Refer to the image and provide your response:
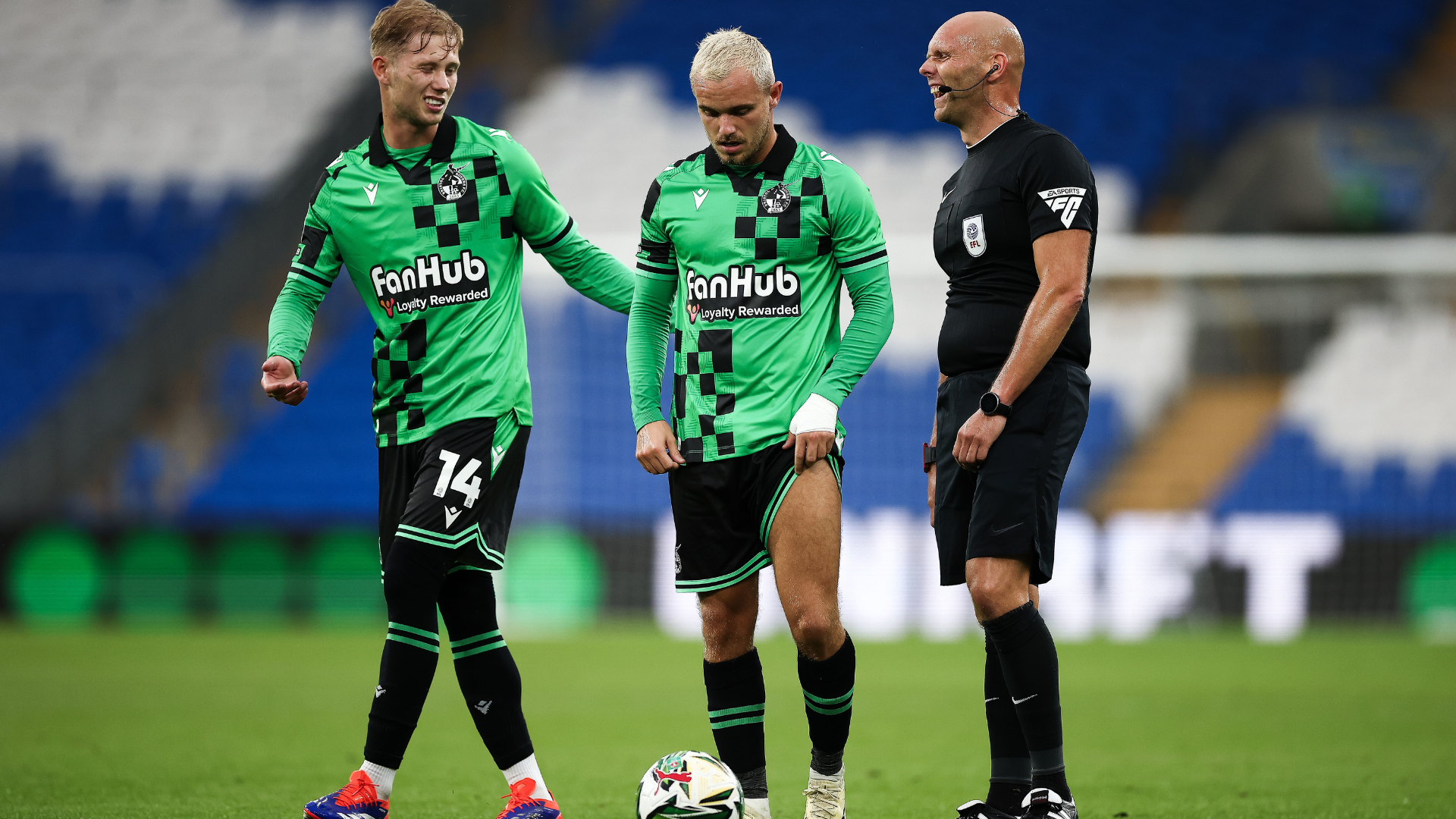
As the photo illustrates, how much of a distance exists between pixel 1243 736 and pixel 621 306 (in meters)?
3.97

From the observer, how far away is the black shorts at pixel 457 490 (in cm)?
410

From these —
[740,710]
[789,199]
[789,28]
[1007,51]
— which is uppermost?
[789,28]

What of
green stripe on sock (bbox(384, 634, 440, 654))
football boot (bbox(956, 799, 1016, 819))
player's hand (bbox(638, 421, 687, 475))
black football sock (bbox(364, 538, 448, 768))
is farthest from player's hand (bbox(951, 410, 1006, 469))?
green stripe on sock (bbox(384, 634, 440, 654))

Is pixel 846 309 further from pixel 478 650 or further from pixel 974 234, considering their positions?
pixel 478 650

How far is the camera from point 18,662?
9906 mm

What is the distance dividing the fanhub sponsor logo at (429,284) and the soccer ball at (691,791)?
4.80 ft

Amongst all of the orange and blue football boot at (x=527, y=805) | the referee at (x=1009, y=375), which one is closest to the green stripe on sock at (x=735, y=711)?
the orange and blue football boot at (x=527, y=805)

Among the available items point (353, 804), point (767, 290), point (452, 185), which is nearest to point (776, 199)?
point (767, 290)

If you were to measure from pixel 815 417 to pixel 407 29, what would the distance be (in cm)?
161

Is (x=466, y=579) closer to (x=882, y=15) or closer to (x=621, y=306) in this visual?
(x=621, y=306)

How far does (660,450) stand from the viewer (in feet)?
13.4

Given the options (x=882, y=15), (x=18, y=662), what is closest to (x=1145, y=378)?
(x=882, y=15)

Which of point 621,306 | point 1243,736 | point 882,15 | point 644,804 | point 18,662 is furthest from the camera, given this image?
point 882,15

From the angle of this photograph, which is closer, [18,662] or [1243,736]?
[1243,736]
